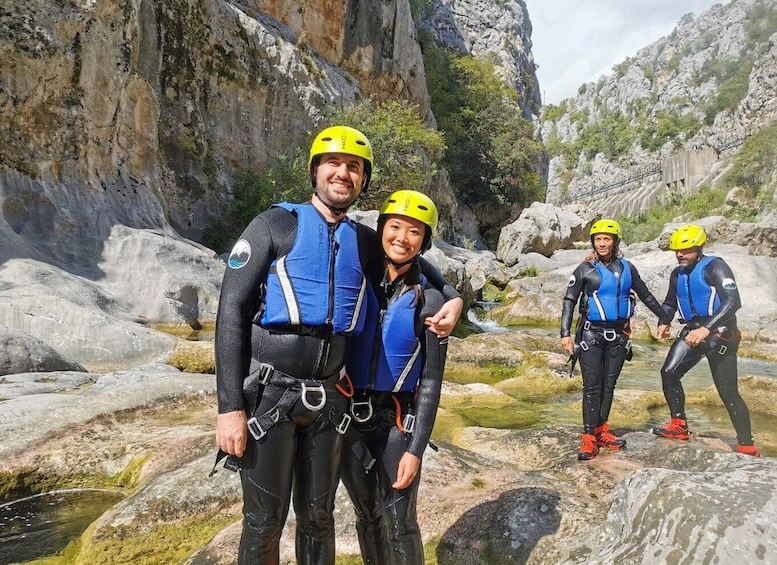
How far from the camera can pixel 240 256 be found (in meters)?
2.37

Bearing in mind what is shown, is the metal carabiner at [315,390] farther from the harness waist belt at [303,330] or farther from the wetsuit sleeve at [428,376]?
the wetsuit sleeve at [428,376]

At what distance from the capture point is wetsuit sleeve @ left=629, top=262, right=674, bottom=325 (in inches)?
229

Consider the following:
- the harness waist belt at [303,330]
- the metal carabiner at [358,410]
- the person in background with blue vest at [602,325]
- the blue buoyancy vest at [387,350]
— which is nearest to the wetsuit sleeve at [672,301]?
the person in background with blue vest at [602,325]

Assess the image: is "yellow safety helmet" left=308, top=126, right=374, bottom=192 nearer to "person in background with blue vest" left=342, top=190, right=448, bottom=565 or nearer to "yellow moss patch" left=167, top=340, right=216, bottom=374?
"person in background with blue vest" left=342, top=190, right=448, bottom=565

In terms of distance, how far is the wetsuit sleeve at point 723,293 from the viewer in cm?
560

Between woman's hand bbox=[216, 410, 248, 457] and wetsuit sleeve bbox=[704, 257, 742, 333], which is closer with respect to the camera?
woman's hand bbox=[216, 410, 248, 457]

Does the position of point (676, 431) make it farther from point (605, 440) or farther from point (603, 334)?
point (603, 334)

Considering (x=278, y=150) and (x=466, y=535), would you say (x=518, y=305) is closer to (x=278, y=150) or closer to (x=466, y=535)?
(x=278, y=150)

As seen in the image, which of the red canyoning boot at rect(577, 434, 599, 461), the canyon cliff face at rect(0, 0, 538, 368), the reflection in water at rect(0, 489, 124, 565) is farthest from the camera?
the canyon cliff face at rect(0, 0, 538, 368)

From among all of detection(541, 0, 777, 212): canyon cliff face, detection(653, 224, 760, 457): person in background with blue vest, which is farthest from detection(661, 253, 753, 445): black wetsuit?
detection(541, 0, 777, 212): canyon cliff face

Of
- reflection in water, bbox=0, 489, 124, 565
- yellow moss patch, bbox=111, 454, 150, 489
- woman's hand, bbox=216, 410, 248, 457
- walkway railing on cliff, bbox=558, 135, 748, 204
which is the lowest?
reflection in water, bbox=0, 489, 124, 565

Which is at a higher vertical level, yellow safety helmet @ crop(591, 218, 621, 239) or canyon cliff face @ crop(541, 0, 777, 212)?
canyon cliff face @ crop(541, 0, 777, 212)

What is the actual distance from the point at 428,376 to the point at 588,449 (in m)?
3.73

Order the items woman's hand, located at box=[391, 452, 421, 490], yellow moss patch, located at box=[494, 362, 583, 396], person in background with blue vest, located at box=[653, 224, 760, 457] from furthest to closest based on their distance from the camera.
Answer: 1. yellow moss patch, located at box=[494, 362, 583, 396]
2. person in background with blue vest, located at box=[653, 224, 760, 457]
3. woman's hand, located at box=[391, 452, 421, 490]
